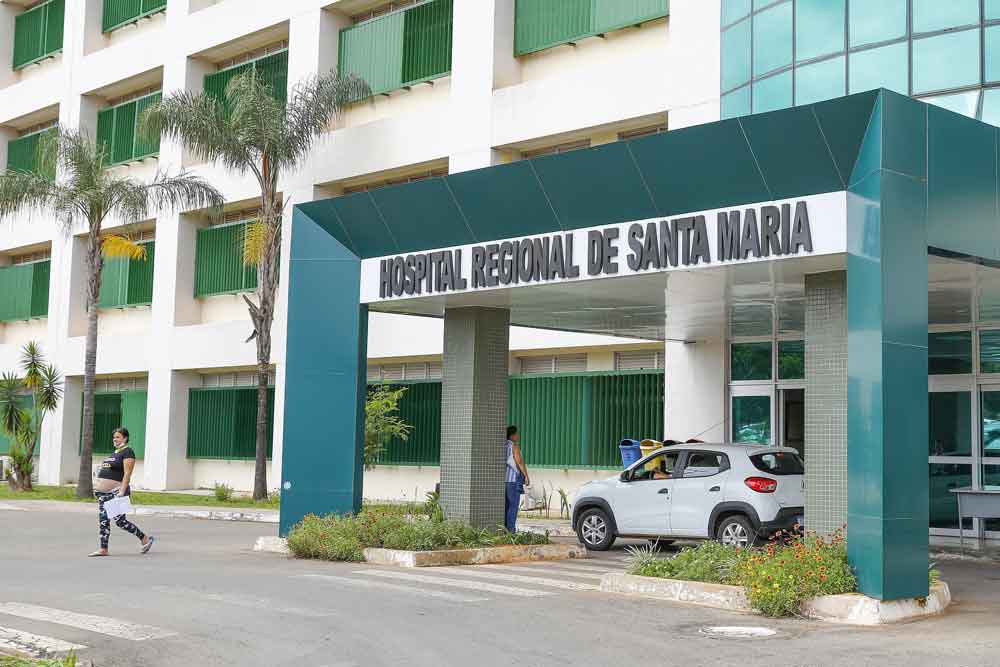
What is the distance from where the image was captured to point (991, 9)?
59.3ft

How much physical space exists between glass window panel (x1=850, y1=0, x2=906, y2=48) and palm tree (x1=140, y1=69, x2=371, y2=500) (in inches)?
575

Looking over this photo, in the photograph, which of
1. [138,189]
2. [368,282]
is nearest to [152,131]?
[138,189]

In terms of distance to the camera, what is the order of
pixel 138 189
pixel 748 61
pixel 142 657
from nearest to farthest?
pixel 142 657 → pixel 748 61 → pixel 138 189

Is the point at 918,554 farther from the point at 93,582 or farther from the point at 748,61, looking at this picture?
the point at 748,61

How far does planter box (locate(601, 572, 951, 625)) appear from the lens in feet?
37.2

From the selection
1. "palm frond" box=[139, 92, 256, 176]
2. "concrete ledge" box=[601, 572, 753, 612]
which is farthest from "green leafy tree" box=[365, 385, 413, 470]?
"concrete ledge" box=[601, 572, 753, 612]

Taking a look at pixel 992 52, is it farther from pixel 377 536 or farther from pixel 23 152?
pixel 23 152

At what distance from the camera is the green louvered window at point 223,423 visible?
35.4 m

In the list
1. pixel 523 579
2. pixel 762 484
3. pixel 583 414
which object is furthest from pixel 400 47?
pixel 523 579

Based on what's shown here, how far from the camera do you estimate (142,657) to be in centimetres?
944

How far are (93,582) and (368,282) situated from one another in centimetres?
604

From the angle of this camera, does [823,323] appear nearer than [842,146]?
No

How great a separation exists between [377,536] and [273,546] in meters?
2.06

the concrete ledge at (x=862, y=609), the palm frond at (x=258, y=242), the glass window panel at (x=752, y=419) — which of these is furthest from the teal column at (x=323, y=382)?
the palm frond at (x=258, y=242)
